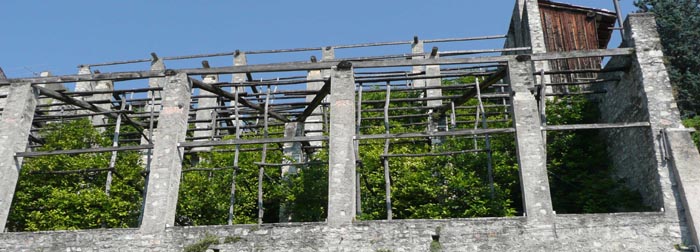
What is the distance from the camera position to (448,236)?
37.9 feet

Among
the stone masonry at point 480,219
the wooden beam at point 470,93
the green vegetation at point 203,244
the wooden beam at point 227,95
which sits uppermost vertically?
the wooden beam at point 470,93

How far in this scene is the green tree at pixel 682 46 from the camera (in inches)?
863

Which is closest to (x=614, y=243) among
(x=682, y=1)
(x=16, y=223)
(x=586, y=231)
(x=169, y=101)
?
(x=586, y=231)

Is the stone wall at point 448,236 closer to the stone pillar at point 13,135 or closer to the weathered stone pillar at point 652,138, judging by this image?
the weathered stone pillar at point 652,138

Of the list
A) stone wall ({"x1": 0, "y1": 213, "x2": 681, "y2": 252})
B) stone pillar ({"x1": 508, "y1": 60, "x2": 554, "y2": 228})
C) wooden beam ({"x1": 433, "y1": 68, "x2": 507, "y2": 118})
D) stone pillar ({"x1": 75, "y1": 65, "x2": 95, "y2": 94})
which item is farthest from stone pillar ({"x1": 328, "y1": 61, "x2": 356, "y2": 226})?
stone pillar ({"x1": 75, "y1": 65, "x2": 95, "y2": 94})

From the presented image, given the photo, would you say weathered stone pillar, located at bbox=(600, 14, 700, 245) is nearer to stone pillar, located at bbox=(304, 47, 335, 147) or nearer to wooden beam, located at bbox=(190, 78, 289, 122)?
wooden beam, located at bbox=(190, 78, 289, 122)

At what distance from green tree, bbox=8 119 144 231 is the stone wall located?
9.93ft

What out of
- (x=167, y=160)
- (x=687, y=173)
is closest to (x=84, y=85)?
(x=167, y=160)

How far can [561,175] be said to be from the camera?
1647 cm

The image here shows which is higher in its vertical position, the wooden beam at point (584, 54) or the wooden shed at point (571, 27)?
the wooden shed at point (571, 27)

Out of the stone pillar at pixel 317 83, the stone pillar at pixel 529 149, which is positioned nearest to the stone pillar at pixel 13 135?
the stone pillar at pixel 317 83

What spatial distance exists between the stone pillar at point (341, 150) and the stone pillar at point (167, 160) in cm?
360

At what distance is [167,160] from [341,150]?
13.2ft

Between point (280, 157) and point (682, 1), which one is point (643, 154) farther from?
point (682, 1)
